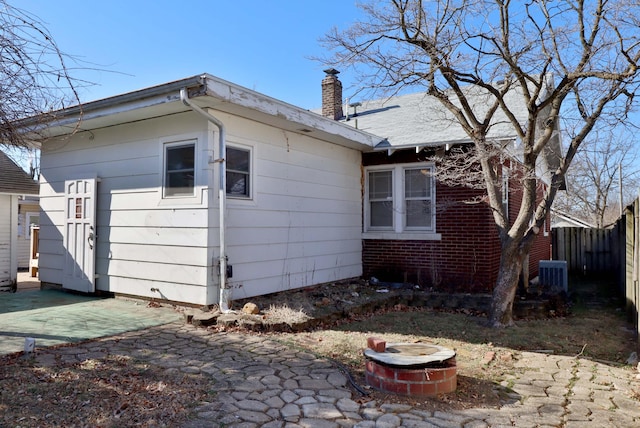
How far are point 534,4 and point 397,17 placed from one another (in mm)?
1861

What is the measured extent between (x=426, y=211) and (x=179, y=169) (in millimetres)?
5034

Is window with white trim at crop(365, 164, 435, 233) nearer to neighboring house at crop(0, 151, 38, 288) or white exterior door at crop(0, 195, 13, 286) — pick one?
neighboring house at crop(0, 151, 38, 288)

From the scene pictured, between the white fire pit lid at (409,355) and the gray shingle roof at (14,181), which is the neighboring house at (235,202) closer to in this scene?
the gray shingle roof at (14,181)

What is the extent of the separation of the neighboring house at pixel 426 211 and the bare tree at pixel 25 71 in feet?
19.2

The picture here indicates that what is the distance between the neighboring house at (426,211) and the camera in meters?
8.58

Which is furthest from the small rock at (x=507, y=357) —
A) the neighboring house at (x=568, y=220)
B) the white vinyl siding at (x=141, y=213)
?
the neighboring house at (x=568, y=220)

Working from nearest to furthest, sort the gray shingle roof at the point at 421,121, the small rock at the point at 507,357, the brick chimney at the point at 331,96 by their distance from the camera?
the small rock at the point at 507,357 → the gray shingle roof at the point at 421,121 → the brick chimney at the point at 331,96

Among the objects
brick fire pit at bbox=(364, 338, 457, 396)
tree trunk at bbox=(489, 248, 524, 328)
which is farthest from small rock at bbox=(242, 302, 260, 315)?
tree trunk at bbox=(489, 248, 524, 328)

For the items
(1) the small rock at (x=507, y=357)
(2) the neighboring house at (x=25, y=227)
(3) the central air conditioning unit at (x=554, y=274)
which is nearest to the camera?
(1) the small rock at (x=507, y=357)

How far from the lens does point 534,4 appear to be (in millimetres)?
6133

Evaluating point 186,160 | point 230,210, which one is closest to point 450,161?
point 230,210

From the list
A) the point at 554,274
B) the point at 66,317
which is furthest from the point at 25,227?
the point at 554,274

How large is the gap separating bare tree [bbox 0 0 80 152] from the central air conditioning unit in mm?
9717

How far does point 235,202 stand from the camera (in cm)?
680
